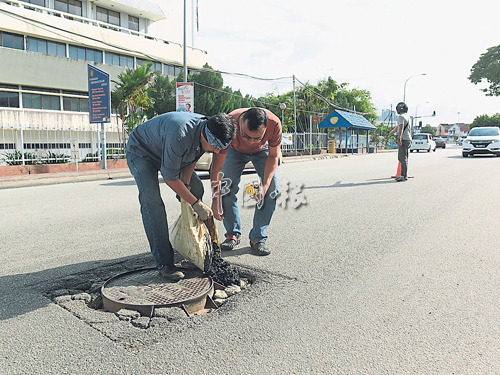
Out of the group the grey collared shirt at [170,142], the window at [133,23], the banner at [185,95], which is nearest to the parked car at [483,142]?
the banner at [185,95]

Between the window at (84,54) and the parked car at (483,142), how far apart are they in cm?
2580

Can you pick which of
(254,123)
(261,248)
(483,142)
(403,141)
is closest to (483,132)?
(483,142)

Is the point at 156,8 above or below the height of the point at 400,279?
above

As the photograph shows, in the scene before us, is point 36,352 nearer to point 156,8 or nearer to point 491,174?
point 491,174

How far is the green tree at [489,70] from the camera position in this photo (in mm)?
53812

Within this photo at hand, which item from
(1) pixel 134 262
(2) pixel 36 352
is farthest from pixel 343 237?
(2) pixel 36 352

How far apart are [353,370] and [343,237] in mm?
2900

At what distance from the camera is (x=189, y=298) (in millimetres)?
2908

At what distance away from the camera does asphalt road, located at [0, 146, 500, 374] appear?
86.4 inches

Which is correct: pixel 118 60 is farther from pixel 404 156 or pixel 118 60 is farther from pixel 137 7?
pixel 404 156

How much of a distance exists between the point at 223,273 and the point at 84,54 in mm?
29857

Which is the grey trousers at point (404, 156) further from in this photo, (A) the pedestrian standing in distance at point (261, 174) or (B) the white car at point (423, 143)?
(B) the white car at point (423, 143)

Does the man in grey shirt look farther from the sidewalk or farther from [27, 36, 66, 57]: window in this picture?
[27, 36, 66, 57]: window

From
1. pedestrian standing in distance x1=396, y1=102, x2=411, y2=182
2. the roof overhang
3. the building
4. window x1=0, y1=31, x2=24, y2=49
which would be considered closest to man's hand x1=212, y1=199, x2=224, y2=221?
pedestrian standing in distance x1=396, y1=102, x2=411, y2=182
